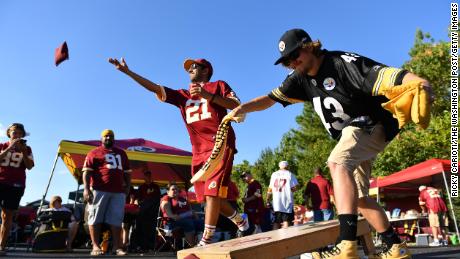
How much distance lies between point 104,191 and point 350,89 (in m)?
5.27

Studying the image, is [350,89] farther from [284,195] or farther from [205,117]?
[284,195]

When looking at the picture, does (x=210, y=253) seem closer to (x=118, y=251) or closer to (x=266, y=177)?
(x=118, y=251)

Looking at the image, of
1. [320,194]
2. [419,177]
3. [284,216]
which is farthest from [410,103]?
[419,177]

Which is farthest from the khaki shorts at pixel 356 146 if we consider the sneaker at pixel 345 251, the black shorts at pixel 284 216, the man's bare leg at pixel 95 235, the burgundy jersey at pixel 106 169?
the black shorts at pixel 284 216

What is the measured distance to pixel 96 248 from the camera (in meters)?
6.84

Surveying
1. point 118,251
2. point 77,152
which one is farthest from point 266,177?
point 118,251

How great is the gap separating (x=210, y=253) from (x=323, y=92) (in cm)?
137

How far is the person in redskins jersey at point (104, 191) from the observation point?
694 cm

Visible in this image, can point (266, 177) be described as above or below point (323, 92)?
above

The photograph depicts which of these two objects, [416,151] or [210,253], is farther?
[416,151]

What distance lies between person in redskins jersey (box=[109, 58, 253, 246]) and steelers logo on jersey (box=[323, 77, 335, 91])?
1.34 metres

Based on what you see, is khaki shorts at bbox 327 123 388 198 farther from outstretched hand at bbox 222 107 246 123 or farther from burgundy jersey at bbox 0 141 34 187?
burgundy jersey at bbox 0 141 34 187

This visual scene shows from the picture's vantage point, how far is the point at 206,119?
460cm

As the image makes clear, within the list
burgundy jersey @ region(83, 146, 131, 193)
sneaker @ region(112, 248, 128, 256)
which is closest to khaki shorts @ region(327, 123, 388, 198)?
burgundy jersey @ region(83, 146, 131, 193)
